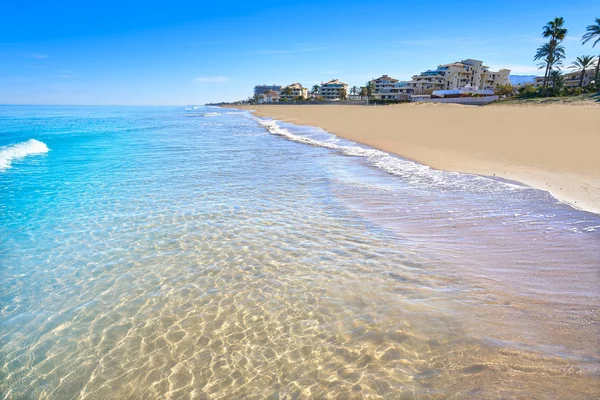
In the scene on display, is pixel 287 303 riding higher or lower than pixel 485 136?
lower

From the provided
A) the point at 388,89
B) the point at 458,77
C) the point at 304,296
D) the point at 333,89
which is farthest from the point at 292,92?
the point at 304,296

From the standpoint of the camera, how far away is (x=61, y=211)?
922 cm

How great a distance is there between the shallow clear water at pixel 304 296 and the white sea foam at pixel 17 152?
11814 mm

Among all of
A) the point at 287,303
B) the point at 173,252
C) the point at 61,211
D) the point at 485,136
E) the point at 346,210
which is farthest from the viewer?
the point at 485,136

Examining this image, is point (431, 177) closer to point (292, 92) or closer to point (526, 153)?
point (526, 153)

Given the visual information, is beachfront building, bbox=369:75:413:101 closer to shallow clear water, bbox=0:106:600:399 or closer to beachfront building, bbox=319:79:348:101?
beachfront building, bbox=319:79:348:101

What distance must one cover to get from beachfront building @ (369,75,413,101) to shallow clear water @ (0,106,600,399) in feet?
330

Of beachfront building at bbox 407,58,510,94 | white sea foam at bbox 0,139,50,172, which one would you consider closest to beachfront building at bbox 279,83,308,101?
beachfront building at bbox 407,58,510,94

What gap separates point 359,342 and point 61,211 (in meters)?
9.10

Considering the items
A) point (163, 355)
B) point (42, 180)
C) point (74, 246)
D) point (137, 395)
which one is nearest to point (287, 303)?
point (163, 355)

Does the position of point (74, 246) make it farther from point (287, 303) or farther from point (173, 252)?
point (287, 303)

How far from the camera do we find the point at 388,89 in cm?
11375

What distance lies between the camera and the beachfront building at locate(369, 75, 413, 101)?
10445 centimetres

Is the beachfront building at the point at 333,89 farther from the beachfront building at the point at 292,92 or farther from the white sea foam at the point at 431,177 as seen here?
the white sea foam at the point at 431,177
